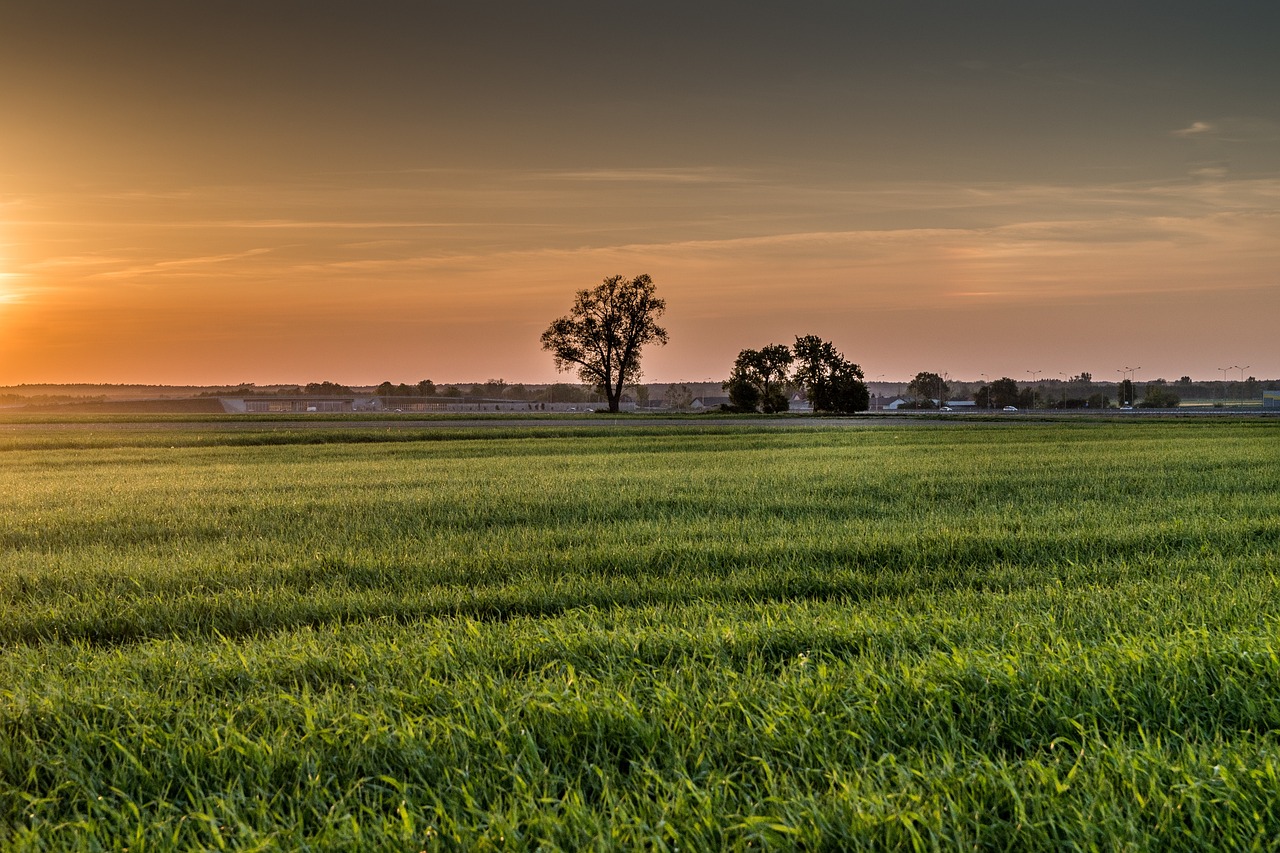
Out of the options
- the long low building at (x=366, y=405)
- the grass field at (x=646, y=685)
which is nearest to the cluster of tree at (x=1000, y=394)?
the long low building at (x=366, y=405)

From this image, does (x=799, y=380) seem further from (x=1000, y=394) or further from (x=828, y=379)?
(x=1000, y=394)

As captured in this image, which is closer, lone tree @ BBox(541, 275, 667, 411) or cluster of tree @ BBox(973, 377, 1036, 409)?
lone tree @ BBox(541, 275, 667, 411)

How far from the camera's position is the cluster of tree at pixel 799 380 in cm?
10631

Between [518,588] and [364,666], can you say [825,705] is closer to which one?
[364,666]

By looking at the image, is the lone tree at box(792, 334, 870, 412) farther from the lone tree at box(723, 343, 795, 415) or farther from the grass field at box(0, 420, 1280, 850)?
the grass field at box(0, 420, 1280, 850)

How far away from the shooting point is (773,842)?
2.83m

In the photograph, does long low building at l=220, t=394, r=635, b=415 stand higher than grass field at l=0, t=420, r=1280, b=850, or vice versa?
long low building at l=220, t=394, r=635, b=415

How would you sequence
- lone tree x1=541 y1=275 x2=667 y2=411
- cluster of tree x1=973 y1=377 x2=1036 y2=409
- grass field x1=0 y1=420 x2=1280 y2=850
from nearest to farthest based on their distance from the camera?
grass field x1=0 y1=420 x2=1280 y2=850
lone tree x1=541 y1=275 x2=667 y2=411
cluster of tree x1=973 y1=377 x2=1036 y2=409

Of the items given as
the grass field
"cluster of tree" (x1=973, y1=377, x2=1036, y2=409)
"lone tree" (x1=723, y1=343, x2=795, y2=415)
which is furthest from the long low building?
the grass field

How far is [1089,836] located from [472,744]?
2277mm

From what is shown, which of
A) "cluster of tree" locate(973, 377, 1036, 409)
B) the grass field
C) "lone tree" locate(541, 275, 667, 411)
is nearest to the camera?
the grass field

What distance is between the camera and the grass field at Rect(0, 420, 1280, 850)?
3.03 metres

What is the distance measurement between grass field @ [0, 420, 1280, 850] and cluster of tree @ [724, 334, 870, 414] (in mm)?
95240

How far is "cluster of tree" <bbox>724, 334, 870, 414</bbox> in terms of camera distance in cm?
10631
